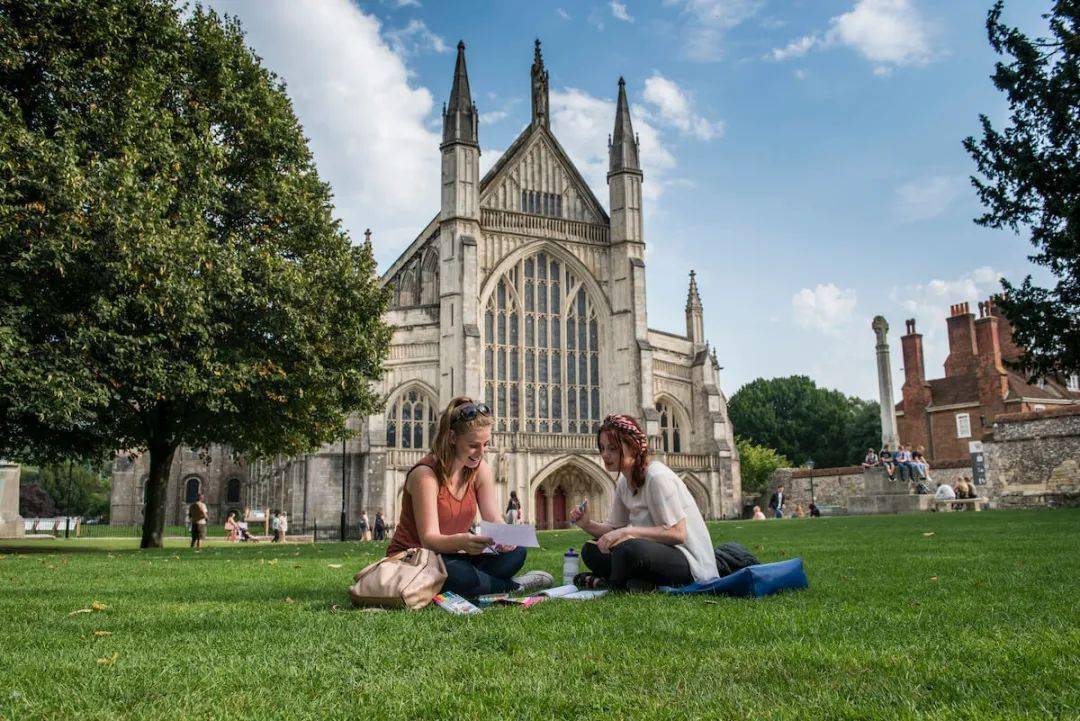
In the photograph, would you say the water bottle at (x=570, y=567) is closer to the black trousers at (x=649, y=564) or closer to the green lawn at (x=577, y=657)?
the black trousers at (x=649, y=564)

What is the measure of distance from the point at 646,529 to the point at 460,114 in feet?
112

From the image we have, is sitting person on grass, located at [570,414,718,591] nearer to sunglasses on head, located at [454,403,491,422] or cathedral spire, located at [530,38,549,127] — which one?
sunglasses on head, located at [454,403,491,422]

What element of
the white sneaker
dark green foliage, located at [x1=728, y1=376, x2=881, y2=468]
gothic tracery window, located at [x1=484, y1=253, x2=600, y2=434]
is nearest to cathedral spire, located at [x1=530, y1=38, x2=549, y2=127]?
gothic tracery window, located at [x1=484, y1=253, x2=600, y2=434]

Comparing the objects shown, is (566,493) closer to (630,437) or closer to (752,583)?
(630,437)

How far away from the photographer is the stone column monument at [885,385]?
33.0m

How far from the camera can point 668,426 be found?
134ft

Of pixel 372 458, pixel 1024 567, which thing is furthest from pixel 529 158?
pixel 1024 567

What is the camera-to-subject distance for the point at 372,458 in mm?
32812

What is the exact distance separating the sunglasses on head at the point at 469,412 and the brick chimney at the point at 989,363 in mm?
43414

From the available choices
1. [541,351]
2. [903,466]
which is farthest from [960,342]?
[541,351]

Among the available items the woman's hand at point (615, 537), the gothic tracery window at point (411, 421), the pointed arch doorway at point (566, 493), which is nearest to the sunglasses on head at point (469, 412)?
the woman's hand at point (615, 537)

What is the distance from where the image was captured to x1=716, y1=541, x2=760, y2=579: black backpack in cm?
614

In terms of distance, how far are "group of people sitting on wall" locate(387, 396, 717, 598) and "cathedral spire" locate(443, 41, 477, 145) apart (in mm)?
32803

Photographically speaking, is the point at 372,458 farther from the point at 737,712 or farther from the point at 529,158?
the point at 737,712
